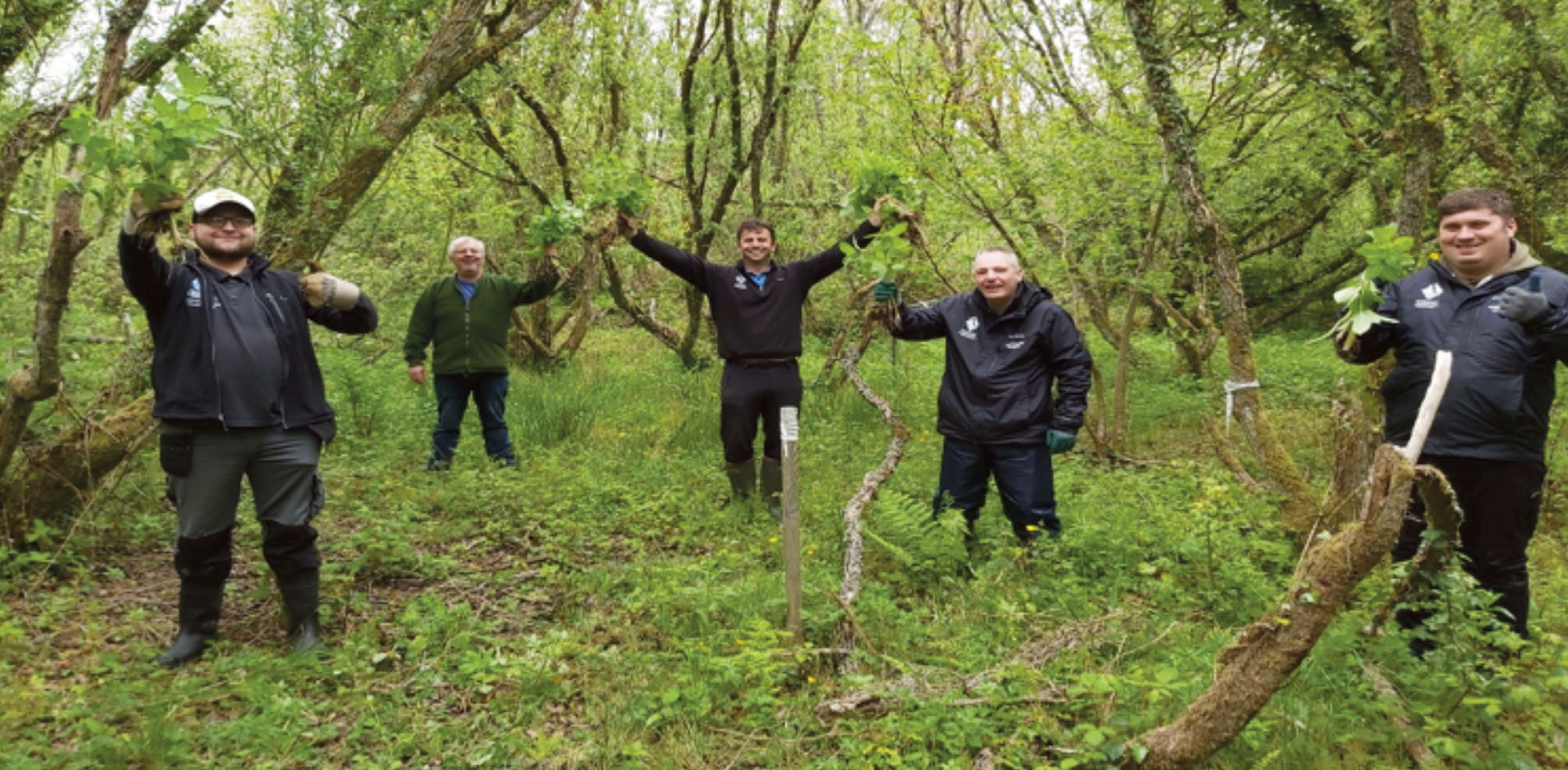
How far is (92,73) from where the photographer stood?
5.12 m

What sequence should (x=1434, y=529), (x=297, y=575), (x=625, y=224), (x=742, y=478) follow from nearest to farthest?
(x=1434, y=529) < (x=297, y=575) < (x=625, y=224) < (x=742, y=478)

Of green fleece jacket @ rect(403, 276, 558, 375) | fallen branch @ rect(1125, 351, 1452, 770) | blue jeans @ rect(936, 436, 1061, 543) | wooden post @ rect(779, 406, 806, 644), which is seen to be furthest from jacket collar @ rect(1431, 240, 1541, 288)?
green fleece jacket @ rect(403, 276, 558, 375)

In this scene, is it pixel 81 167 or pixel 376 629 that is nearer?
pixel 81 167

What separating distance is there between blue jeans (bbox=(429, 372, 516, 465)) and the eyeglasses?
9.64ft

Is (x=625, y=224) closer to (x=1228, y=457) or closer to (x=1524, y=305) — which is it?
(x=1524, y=305)

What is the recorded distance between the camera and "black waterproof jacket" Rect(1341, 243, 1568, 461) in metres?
3.06

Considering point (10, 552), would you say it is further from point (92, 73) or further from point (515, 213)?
point (515, 213)

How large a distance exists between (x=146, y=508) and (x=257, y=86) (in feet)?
9.26

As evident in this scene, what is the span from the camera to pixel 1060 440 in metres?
4.31

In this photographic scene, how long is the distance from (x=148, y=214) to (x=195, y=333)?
1.77 ft

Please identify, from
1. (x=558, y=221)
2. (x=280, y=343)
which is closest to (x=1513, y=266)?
(x=558, y=221)

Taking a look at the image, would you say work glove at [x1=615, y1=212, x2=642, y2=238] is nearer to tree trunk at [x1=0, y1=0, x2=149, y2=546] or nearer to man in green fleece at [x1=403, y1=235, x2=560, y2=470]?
man in green fleece at [x1=403, y1=235, x2=560, y2=470]

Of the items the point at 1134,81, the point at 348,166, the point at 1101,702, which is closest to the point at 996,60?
the point at 1134,81

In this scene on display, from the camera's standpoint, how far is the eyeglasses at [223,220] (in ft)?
11.4
